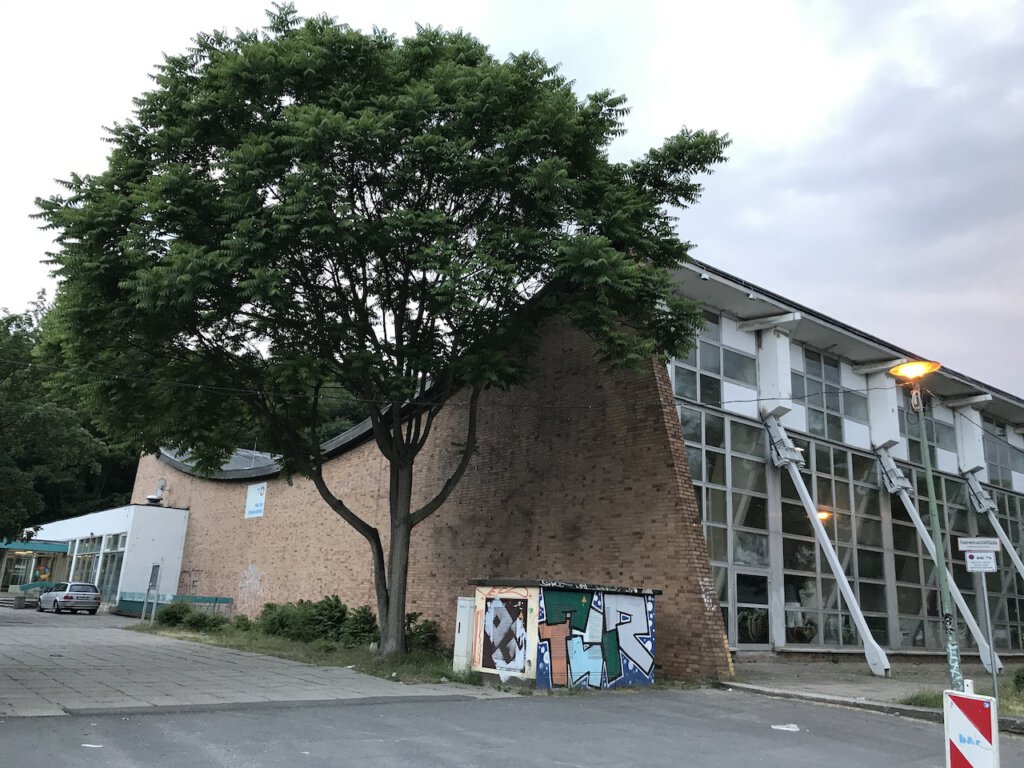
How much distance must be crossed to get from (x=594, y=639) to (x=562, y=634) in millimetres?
703

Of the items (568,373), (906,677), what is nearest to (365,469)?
(568,373)

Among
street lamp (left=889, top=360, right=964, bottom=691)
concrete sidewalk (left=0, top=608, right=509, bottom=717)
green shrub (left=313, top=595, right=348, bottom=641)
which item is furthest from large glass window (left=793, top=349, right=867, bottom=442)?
green shrub (left=313, top=595, right=348, bottom=641)

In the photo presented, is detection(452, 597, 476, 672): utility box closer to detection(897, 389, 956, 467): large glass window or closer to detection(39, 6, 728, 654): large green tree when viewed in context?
detection(39, 6, 728, 654): large green tree

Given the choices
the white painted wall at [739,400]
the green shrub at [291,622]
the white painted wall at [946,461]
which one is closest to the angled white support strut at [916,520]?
the white painted wall at [946,461]

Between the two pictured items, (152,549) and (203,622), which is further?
(152,549)

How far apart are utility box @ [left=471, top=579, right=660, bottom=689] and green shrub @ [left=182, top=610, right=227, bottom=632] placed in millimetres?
13161

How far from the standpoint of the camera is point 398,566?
15570mm

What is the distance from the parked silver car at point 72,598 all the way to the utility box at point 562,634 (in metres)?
26.2

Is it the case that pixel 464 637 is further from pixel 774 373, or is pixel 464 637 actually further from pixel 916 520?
pixel 916 520

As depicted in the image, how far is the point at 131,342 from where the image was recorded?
1445 cm

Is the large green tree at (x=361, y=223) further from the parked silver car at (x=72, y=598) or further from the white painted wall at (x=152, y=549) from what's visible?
the parked silver car at (x=72, y=598)

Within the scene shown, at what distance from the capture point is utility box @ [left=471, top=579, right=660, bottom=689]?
12.9m

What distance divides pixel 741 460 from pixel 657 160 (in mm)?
7469

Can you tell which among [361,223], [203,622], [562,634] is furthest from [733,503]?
[203,622]
